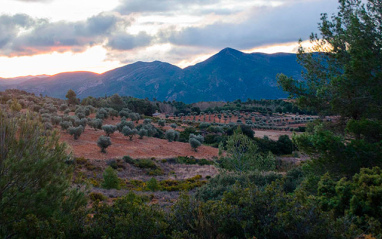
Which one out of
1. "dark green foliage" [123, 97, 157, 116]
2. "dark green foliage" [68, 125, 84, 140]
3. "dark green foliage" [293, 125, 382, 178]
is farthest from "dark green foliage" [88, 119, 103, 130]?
"dark green foliage" [293, 125, 382, 178]

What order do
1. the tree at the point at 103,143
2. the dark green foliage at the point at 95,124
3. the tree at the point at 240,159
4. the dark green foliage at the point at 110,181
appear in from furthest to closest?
the dark green foliage at the point at 95,124 → the tree at the point at 103,143 → the tree at the point at 240,159 → the dark green foliage at the point at 110,181

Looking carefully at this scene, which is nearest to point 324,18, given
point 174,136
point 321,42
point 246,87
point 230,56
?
point 321,42

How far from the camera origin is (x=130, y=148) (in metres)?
30.8

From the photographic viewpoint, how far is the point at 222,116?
242 feet

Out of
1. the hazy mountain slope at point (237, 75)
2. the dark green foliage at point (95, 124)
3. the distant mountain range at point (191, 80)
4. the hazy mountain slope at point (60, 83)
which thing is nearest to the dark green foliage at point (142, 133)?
the dark green foliage at point (95, 124)

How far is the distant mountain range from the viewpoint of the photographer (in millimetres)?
142000

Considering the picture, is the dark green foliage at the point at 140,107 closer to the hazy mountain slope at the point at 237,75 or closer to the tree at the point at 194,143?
the tree at the point at 194,143

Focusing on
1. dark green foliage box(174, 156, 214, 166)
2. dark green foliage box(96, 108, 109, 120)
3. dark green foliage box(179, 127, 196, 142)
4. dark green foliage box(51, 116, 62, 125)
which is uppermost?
dark green foliage box(51, 116, 62, 125)

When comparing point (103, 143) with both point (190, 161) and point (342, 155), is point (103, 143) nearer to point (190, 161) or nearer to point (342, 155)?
point (190, 161)

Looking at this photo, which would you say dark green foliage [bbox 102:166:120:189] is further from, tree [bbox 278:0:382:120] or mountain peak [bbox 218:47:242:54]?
mountain peak [bbox 218:47:242:54]

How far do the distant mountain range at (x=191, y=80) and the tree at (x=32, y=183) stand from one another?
419ft

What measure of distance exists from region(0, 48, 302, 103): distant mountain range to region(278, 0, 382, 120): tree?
12611 centimetres

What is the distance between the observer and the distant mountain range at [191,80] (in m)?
142

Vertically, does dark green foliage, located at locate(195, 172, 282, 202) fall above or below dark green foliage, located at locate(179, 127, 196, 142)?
above
